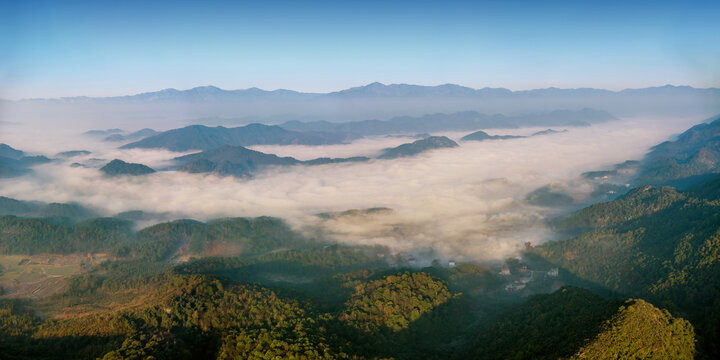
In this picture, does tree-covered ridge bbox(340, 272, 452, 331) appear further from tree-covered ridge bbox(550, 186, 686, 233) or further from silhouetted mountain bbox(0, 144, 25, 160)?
silhouetted mountain bbox(0, 144, 25, 160)

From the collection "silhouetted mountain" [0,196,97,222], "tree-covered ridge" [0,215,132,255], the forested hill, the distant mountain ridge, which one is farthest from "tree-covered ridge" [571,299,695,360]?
the distant mountain ridge

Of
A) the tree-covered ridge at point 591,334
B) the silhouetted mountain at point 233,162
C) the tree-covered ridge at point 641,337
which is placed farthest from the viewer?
the silhouetted mountain at point 233,162

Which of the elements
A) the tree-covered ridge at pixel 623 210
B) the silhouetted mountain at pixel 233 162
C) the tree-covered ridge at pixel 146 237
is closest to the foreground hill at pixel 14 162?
the silhouetted mountain at pixel 233 162

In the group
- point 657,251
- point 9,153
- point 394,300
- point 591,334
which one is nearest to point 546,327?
point 591,334

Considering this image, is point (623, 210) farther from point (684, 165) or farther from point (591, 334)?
point (591, 334)

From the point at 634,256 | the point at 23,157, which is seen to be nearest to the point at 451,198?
the point at 634,256

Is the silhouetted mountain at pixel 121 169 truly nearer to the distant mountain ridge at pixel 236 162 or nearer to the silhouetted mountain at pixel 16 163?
the distant mountain ridge at pixel 236 162
